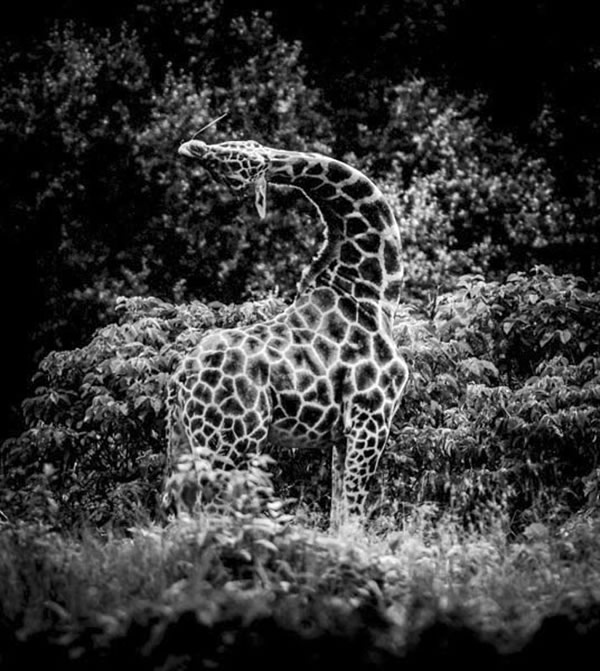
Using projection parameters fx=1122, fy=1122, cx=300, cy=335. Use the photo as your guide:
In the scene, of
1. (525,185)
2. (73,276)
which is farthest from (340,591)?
(525,185)

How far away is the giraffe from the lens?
6256 millimetres

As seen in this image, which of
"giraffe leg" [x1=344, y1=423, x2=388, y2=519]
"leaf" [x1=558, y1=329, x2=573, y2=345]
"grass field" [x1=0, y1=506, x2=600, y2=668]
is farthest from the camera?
"leaf" [x1=558, y1=329, x2=573, y2=345]

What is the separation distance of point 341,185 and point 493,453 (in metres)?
2.94

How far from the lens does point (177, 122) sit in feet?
51.7

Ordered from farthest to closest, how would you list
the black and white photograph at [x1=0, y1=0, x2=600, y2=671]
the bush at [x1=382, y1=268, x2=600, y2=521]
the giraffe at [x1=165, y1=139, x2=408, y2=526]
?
1. the bush at [x1=382, y1=268, x2=600, y2=521]
2. the giraffe at [x1=165, y1=139, x2=408, y2=526]
3. the black and white photograph at [x1=0, y1=0, x2=600, y2=671]

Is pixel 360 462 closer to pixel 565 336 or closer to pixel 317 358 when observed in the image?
pixel 317 358

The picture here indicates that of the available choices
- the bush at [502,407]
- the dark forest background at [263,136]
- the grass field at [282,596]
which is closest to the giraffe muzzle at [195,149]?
the grass field at [282,596]

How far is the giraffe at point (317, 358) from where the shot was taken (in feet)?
20.5

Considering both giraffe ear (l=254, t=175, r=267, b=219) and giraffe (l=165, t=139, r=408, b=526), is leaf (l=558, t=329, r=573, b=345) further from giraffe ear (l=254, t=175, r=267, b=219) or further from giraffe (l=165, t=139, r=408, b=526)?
giraffe ear (l=254, t=175, r=267, b=219)

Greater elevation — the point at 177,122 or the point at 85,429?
the point at 177,122

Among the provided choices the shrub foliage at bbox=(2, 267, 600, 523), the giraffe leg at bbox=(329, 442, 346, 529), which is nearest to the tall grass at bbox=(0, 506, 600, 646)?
the giraffe leg at bbox=(329, 442, 346, 529)

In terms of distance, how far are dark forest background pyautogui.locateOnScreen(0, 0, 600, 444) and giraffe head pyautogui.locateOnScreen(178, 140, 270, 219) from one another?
332 inches

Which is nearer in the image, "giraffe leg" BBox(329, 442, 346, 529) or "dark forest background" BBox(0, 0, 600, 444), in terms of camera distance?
"giraffe leg" BBox(329, 442, 346, 529)

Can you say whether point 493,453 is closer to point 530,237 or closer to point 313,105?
point 530,237
